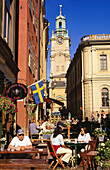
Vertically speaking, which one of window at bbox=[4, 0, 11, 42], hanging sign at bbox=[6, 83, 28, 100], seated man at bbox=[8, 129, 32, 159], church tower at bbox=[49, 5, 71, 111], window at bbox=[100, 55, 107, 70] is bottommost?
seated man at bbox=[8, 129, 32, 159]

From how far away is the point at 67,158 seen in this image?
7.78m

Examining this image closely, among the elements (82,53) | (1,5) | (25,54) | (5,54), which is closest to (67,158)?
(5,54)

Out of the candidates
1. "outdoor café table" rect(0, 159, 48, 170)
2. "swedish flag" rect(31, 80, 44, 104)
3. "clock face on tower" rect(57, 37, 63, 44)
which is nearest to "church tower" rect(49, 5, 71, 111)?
"clock face on tower" rect(57, 37, 63, 44)

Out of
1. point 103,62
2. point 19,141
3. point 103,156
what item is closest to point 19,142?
point 19,141

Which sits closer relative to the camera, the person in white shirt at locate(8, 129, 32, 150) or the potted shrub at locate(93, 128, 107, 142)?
the person in white shirt at locate(8, 129, 32, 150)

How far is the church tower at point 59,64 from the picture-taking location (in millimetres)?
106438

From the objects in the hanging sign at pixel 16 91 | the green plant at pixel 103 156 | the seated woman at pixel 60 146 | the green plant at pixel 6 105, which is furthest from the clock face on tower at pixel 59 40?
the green plant at pixel 103 156

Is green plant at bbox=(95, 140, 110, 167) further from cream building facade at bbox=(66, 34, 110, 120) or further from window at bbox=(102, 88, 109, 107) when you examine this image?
window at bbox=(102, 88, 109, 107)

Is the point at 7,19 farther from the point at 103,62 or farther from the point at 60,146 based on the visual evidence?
the point at 103,62

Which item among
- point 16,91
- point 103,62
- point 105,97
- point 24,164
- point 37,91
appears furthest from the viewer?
point 103,62

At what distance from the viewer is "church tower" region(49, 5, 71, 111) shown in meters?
106

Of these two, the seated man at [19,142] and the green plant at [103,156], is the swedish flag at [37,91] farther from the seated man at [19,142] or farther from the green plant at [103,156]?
the green plant at [103,156]

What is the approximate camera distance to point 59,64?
106 m

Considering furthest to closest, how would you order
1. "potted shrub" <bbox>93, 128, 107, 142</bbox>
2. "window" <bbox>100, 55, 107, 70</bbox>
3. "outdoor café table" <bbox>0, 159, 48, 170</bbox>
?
"window" <bbox>100, 55, 107, 70</bbox> < "potted shrub" <bbox>93, 128, 107, 142</bbox> < "outdoor café table" <bbox>0, 159, 48, 170</bbox>
